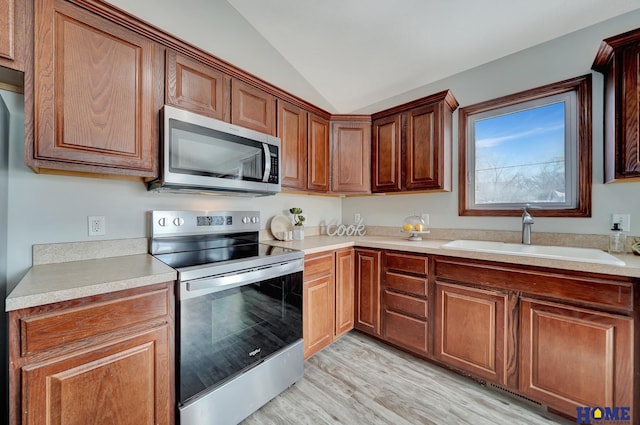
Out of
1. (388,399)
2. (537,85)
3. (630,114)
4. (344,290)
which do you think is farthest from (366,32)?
(388,399)

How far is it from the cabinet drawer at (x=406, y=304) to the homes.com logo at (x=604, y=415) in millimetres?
909

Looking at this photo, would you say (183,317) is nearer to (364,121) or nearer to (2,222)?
(2,222)

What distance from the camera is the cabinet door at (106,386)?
0.89 meters

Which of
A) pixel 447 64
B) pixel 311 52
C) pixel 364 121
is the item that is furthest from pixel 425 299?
pixel 311 52

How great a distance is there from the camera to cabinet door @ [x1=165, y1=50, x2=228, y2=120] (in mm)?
1518

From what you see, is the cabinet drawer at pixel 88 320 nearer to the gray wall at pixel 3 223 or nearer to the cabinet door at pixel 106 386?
the cabinet door at pixel 106 386

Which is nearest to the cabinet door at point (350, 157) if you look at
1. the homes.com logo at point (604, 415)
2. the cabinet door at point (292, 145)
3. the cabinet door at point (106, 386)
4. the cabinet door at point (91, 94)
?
the cabinet door at point (292, 145)

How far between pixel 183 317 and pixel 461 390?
6.22 ft

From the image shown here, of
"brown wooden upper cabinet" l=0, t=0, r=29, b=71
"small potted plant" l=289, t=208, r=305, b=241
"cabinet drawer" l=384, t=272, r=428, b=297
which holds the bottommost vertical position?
"cabinet drawer" l=384, t=272, r=428, b=297

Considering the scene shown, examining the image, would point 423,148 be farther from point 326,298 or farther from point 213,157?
point 213,157

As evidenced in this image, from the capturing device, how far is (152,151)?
56.6 inches

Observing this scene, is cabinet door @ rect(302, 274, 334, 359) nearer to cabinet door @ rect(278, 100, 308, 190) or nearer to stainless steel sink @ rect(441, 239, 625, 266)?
cabinet door @ rect(278, 100, 308, 190)

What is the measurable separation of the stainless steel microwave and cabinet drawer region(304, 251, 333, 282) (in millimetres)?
631

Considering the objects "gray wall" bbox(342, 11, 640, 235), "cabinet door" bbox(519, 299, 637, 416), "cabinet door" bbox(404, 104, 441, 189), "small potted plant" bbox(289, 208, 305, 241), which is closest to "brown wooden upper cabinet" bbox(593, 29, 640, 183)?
"gray wall" bbox(342, 11, 640, 235)
